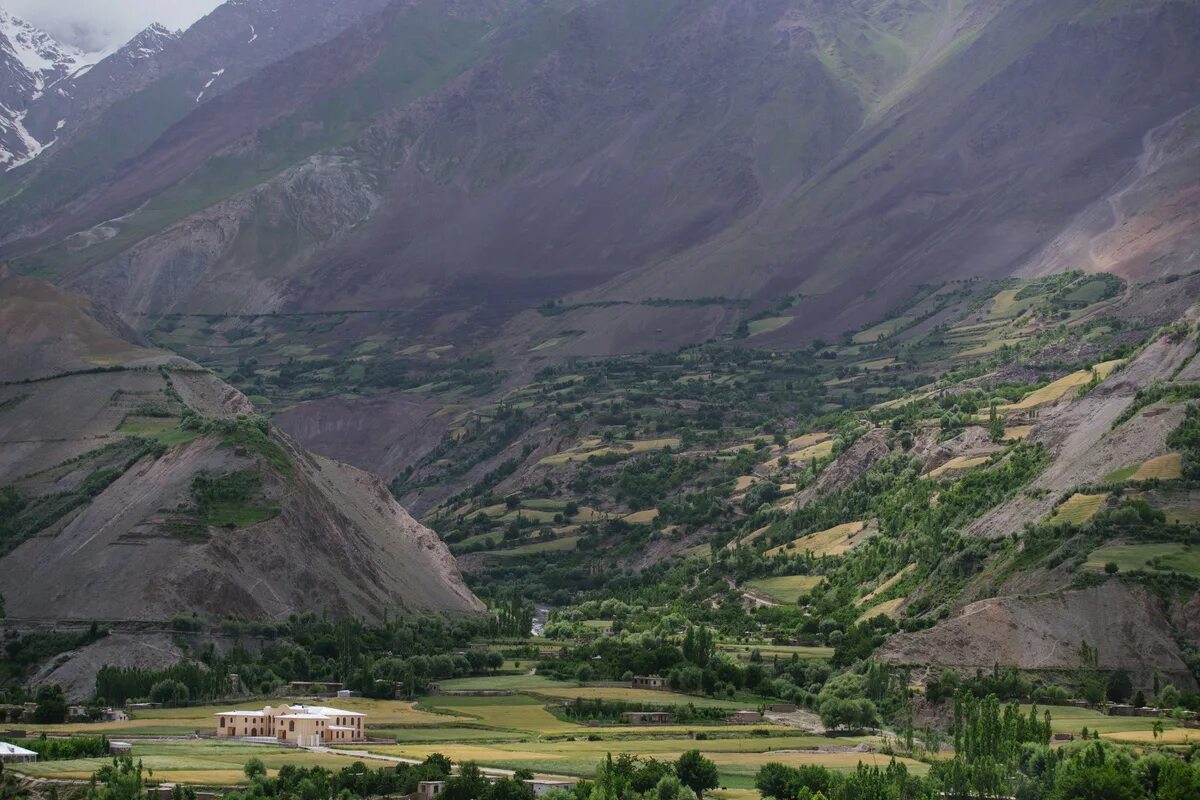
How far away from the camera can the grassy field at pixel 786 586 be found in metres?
167

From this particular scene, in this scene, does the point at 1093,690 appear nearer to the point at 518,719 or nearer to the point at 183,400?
the point at 518,719

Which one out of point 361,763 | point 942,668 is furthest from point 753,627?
point 361,763

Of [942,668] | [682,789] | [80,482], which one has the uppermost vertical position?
[80,482]

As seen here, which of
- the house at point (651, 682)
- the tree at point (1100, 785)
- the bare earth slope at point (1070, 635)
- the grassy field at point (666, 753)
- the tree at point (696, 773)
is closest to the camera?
the tree at point (1100, 785)

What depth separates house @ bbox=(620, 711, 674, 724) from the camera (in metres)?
118

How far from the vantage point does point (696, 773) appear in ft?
299

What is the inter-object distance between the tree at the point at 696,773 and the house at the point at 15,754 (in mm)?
27785

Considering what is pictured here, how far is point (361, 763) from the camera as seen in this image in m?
90.9

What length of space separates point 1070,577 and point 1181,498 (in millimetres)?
12569

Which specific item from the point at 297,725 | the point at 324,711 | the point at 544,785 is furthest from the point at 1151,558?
the point at 297,725

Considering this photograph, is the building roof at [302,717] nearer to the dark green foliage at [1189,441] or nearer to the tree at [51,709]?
the tree at [51,709]

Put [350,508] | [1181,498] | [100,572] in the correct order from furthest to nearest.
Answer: [350,508] < [100,572] < [1181,498]

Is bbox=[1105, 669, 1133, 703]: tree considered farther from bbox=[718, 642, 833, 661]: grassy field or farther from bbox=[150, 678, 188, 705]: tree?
bbox=[150, 678, 188, 705]: tree

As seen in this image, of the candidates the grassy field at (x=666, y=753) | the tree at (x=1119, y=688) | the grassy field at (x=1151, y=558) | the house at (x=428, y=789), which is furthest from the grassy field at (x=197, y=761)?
the grassy field at (x=1151, y=558)
